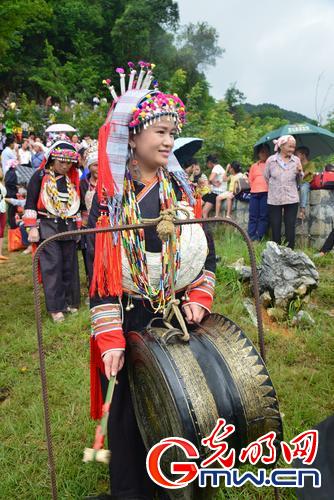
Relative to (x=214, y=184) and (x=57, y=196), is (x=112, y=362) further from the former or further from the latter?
(x=214, y=184)

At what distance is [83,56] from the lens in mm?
29219

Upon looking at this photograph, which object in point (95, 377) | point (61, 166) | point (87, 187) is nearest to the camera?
point (95, 377)

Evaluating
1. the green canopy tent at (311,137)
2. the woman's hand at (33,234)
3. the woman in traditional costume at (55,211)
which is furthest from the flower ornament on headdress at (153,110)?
the green canopy tent at (311,137)

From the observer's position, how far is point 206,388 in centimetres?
159

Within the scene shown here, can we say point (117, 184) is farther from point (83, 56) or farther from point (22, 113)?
point (83, 56)

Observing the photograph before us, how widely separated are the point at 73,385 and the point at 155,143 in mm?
2294

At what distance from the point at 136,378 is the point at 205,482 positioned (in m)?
0.56

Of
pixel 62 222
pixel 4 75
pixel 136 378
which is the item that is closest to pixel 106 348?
pixel 136 378

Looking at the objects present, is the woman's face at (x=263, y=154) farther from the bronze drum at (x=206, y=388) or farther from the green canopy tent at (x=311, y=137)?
the bronze drum at (x=206, y=388)

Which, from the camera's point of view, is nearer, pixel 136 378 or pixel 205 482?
pixel 205 482

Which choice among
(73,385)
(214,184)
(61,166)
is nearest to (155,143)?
(73,385)

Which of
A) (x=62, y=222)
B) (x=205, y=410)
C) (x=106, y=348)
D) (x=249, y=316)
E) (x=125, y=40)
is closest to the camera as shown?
(x=205, y=410)

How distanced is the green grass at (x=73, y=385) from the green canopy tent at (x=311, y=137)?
133 inches

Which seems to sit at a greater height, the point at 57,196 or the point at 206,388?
the point at 57,196
